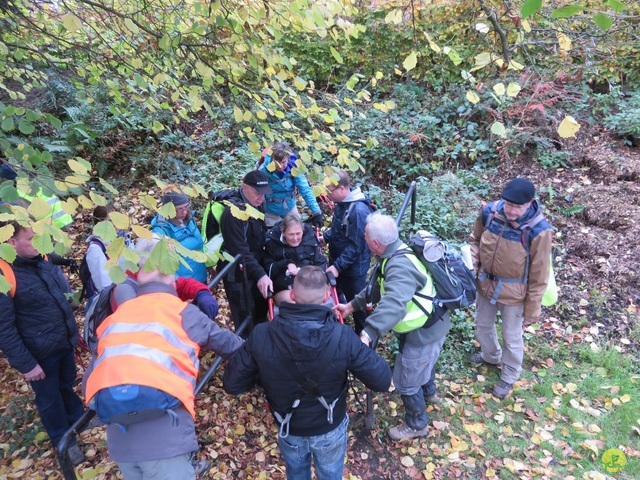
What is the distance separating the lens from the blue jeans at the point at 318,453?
277 centimetres

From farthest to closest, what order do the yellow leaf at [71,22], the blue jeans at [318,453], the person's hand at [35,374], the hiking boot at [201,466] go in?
the hiking boot at [201,466] → the person's hand at [35,374] → the blue jeans at [318,453] → the yellow leaf at [71,22]

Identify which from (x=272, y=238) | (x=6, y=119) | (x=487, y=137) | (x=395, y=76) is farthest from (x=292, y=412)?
(x=395, y=76)

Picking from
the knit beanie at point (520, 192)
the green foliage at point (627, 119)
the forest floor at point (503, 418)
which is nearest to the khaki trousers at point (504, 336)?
the forest floor at point (503, 418)

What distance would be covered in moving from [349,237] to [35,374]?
309 centimetres

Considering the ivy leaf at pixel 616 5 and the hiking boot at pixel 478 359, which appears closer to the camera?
the ivy leaf at pixel 616 5

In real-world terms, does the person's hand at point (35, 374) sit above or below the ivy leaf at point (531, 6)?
below

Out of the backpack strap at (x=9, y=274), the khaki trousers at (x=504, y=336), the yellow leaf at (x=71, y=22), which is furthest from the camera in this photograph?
the khaki trousers at (x=504, y=336)

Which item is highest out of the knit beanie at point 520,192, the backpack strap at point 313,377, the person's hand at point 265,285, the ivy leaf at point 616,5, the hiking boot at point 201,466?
the ivy leaf at point 616,5

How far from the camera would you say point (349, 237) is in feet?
14.3

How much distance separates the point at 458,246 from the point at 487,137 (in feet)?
11.6

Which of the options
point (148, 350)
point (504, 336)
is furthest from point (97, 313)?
point (504, 336)

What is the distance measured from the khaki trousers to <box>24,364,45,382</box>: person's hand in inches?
164

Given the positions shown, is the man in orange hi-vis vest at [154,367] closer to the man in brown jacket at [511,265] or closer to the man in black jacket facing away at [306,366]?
the man in black jacket facing away at [306,366]

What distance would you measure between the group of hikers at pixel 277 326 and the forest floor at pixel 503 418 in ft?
→ 0.69
